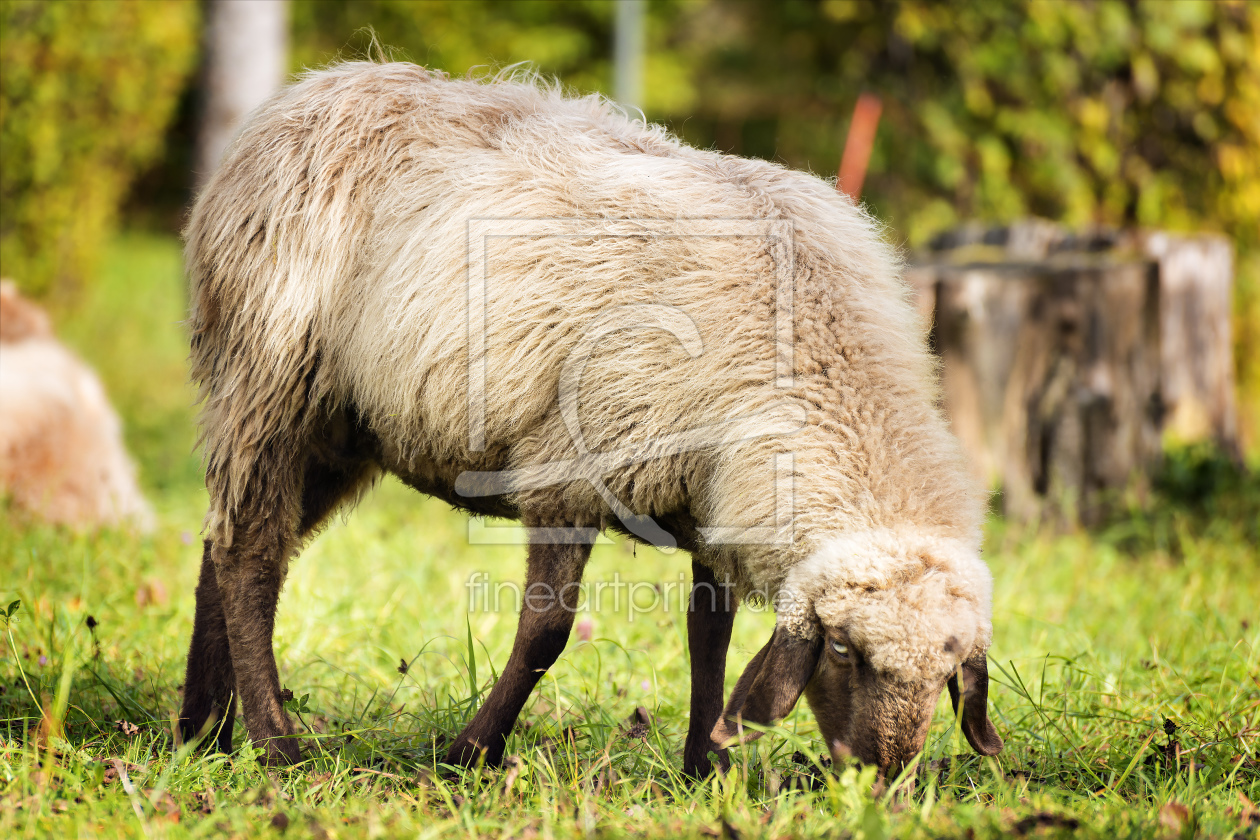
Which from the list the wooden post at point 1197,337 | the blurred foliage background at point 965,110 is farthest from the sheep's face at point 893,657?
the blurred foliage background at point 965,110

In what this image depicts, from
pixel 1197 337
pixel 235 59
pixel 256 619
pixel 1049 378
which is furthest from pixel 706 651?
pixel 235 59

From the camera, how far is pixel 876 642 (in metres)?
2.44

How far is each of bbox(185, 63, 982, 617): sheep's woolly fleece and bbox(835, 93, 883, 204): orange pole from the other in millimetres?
6967

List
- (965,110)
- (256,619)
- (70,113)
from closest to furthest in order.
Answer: (256,619) → (70,113) → (965,110)

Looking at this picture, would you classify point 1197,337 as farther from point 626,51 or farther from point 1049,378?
point 626,51

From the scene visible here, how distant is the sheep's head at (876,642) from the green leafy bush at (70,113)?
737cm

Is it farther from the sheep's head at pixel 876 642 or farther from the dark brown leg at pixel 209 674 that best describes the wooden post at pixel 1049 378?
the dark brown leg at pixel 209 674

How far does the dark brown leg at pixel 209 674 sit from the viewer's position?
3.16 meters

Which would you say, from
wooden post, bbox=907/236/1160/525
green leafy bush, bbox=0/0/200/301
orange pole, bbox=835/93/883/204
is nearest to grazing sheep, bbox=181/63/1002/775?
wooden post, bbox=907/236/1160/525

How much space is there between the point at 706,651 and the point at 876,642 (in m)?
0.81

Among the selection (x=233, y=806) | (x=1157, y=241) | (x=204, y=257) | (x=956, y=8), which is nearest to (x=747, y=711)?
(x=233, y=806)

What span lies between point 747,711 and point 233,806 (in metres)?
1.24

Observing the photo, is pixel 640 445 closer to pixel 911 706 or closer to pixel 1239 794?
pixel 911 706

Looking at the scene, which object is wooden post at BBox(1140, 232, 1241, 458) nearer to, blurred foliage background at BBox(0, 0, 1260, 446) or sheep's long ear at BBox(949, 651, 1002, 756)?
blurred foliage background at BBox(0, 0, 1260, 446)
